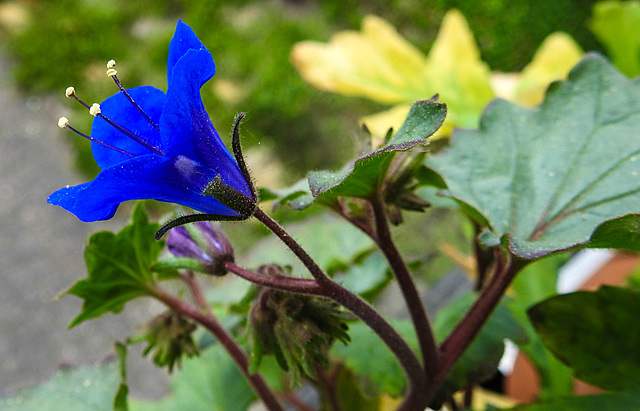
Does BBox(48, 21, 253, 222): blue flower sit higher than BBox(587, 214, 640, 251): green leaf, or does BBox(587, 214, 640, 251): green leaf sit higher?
BBox(48, 21, 253, 222): blue flower

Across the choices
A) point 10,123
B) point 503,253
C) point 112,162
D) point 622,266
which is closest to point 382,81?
point 622,266

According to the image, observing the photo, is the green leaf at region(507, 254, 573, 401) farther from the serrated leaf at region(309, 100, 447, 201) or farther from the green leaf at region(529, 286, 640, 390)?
the serrated leaf at region(309, 100, 447, 201)

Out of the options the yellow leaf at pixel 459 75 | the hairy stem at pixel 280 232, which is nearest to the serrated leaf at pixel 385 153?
the hairy stem at pixel 280 232

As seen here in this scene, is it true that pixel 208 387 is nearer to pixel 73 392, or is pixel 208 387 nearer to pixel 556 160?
pixel 73 392

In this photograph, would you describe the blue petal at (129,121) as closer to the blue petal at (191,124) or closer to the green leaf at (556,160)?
the blue petal at (191,124)

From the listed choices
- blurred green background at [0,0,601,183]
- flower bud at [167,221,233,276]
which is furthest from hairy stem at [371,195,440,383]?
blurred green background at [0,0,601,183]
